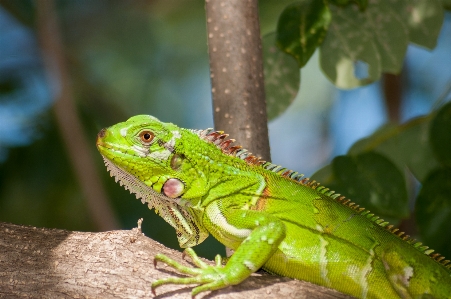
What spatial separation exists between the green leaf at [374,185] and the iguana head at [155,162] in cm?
115

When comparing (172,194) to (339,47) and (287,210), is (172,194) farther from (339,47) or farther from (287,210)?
(339,47)

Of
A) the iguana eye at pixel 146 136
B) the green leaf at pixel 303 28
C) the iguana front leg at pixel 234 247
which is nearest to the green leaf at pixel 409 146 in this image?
the green leaf at pixel 303 28

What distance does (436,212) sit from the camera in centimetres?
382

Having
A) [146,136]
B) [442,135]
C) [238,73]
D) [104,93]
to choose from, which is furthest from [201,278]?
[104,93]

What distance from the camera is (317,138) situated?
37.2 feet

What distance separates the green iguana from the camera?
2863mm

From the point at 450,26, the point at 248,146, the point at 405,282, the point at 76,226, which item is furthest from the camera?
the point at 450,26

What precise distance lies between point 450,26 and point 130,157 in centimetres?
832

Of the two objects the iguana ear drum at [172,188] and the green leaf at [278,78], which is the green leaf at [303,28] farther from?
the iguana ear drum at [172,188]

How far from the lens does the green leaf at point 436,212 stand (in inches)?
150

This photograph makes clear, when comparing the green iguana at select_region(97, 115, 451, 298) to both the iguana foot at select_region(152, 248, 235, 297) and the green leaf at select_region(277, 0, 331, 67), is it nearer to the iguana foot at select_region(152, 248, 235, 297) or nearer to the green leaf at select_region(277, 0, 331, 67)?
the iguana foot at select_region(152, 248, 235, 297)

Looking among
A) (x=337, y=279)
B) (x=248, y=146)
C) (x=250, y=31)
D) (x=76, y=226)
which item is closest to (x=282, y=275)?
(x=337, y=279)

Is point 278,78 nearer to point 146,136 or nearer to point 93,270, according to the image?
point 146,136

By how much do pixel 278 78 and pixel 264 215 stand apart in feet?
4.78
